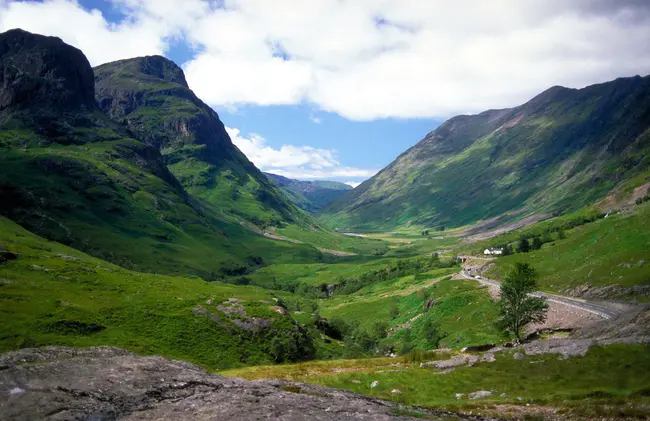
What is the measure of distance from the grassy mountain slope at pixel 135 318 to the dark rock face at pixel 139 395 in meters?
44.5

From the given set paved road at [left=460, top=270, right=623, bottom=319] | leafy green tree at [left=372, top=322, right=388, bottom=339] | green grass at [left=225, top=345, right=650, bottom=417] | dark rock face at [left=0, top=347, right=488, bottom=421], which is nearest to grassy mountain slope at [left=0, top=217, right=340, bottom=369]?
leafy green tree at [left=372, top=322, right=388, bottom=339]

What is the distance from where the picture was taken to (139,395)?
23.0 metres

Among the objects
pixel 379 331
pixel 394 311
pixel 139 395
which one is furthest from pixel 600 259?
pixel 139 395

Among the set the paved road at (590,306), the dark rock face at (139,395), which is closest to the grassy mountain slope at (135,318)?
the dark rock face at (139,395)

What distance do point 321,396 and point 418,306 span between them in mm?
105337

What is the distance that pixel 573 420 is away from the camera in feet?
77.3

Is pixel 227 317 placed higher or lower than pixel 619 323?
lower

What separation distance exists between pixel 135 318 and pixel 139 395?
225 ft

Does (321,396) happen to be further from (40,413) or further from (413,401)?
(40,413)

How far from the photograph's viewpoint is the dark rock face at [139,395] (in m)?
20.2

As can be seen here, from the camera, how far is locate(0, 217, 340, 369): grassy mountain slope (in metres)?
72.3

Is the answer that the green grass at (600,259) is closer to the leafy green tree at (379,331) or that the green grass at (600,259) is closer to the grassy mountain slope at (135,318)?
the leafy green tree at (379,331)

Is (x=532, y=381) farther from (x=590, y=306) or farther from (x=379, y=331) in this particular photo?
(x=379, y=331)

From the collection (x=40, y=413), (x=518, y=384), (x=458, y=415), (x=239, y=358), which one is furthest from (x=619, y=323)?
(x=239, y=358)
